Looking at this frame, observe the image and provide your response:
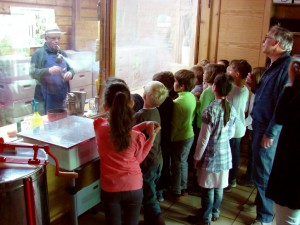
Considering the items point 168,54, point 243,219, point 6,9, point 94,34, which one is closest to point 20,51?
point 6,9

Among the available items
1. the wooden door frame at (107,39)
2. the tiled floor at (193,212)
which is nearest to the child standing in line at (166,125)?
the tiled floor at (193,212)

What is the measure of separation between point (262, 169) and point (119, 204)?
41.9 inches

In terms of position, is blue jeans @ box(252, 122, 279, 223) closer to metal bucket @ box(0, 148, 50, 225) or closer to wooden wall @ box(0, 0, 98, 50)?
metal bucket @ box(0, 148, 50, 225)

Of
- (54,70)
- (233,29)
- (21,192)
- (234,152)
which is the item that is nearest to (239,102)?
(234,152)

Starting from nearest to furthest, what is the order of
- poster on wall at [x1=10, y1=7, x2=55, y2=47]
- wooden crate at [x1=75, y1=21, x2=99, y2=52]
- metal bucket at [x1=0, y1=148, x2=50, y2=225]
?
metal bucket at [x1=0, y1=148, x2=50, y2=225], wooden crate at [x1=75, y1=21, x2=99, y2=52], poster on wall at [x1=10, y1=7, x2=55, y2=47]

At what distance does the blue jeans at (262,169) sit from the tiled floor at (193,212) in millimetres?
163

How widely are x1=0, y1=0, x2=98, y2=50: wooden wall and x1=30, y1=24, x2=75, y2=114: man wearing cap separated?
315mm

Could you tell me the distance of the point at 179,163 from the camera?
2.62 metres

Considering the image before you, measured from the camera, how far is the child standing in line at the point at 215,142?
84.9 inches

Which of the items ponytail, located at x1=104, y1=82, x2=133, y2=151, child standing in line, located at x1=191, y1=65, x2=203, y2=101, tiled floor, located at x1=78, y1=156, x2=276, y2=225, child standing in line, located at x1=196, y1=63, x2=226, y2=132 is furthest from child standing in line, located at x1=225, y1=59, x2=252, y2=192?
ponytail, located at x1=104, y1=82, x2=133, y2=151

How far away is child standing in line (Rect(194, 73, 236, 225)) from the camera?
2.16m

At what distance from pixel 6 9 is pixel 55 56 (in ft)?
2.57

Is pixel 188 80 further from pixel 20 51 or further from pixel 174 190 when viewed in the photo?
pixel 20 51

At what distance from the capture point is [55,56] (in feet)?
8.94
